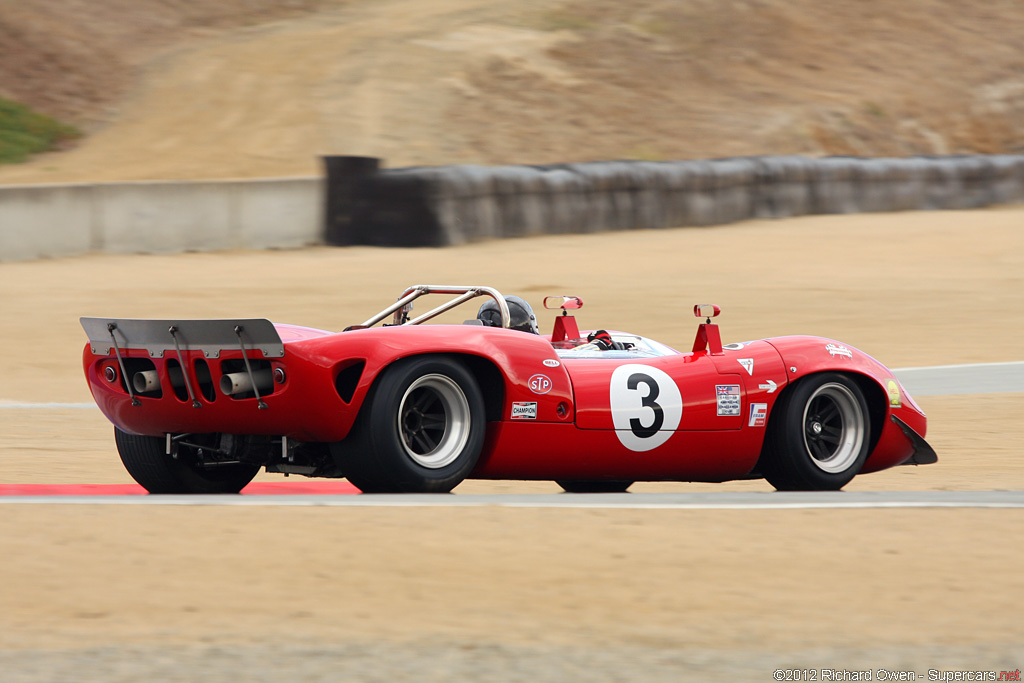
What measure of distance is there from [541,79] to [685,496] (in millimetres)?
24915

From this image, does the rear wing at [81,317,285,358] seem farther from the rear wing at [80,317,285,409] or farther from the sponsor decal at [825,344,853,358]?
the sponsor decal at [825,344,853,358]

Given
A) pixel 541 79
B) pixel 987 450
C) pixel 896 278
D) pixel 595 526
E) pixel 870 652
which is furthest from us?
pixel 541 79

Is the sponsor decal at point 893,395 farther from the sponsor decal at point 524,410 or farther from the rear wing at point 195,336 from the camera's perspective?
the rear wing at point 195,336

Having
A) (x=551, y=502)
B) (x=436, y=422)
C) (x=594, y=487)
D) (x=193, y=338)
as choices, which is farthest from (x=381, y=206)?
(x=551, y=502)

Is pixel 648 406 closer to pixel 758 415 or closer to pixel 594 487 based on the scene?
pixel 758 415

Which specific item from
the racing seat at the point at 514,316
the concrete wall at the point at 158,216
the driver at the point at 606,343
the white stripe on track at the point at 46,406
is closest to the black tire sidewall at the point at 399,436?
the racing seat at the point at 514,316

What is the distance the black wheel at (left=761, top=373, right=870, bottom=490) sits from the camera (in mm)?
7418

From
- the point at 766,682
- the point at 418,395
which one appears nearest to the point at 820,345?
the point at 418,395

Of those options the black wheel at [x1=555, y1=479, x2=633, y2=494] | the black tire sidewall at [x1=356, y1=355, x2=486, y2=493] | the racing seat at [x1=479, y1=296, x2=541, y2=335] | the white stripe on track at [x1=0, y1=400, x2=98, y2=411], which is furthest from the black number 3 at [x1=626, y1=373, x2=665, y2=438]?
the white stripe on track at [x1=0, y1=400, x2=98, y2=411]

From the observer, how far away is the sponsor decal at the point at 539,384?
22.1 ft

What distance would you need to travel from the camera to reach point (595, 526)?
5.69 metres

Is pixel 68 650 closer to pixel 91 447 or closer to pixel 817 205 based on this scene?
pixel 91 447

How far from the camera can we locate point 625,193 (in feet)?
71.1

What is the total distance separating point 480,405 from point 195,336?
4.05 ft
